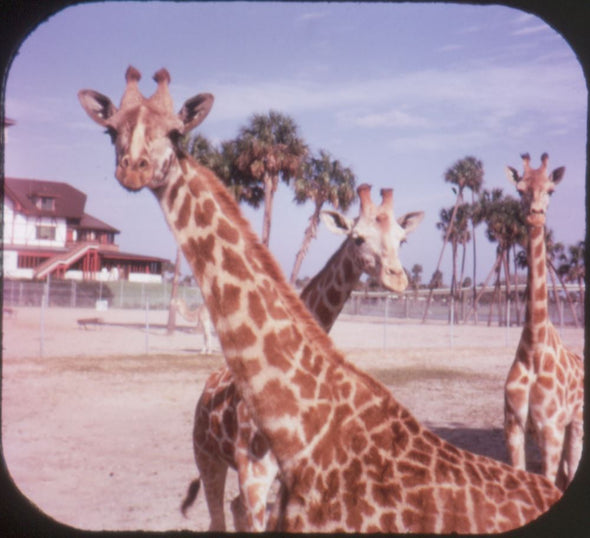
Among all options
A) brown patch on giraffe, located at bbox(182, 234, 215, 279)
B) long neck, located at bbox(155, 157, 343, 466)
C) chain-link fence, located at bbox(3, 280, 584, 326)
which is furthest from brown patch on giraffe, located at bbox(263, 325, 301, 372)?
chain-link fence, located at bbox(3, 280, 584, 326)

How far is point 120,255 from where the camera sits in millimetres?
3996

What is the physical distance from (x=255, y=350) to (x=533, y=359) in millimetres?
2672

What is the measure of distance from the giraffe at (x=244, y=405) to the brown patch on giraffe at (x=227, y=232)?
144 cm

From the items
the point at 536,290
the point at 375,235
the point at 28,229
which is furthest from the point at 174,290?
the point at 536,290

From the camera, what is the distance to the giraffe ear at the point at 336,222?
3883 millimetres

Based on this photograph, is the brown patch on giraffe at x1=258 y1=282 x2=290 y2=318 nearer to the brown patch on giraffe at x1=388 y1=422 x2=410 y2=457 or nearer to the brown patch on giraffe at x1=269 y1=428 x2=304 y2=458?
the brown patch on giraffe at x1=269 y1=428 x2=304 y2=458

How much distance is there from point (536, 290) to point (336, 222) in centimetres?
151

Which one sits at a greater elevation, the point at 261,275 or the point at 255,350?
the point at 261,275

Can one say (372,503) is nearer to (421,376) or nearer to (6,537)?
(6,537)

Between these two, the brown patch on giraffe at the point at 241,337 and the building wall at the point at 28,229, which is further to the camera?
the building wall at the point at 28,229

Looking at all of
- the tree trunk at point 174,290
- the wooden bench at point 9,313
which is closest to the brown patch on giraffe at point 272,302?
the tree trunk at point 174,290

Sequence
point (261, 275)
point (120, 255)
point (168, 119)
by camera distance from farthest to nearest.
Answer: point (120, 255)
point (261, 275)
point (168, 119)

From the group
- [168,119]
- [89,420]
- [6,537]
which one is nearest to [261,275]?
[168,119]

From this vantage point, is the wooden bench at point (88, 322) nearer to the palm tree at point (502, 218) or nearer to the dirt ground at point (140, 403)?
the dirt ground at point (140, 403)
